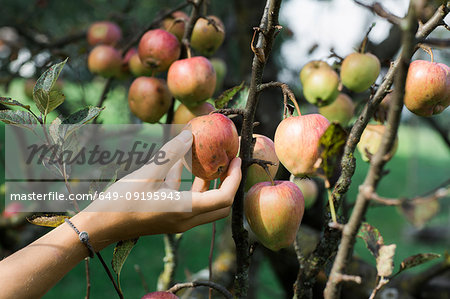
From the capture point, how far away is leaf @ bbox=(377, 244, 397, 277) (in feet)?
1.61

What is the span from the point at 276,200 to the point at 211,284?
130mm

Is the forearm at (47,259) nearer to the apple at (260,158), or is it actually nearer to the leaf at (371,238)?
the apple at (260,158)

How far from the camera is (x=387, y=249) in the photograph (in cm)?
52

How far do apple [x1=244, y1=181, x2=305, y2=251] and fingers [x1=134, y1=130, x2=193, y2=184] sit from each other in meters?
0.11

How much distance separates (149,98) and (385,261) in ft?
1.79

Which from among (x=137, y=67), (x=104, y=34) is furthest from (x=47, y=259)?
(x=104, y=34)

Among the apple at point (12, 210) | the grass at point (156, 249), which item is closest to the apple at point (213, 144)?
the grass at point (156, 249)

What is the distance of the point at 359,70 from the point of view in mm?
843

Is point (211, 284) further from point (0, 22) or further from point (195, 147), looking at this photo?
point (0, 22)

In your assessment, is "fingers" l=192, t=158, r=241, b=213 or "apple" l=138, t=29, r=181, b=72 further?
"apple" l=138, t=29, r=181, b=72

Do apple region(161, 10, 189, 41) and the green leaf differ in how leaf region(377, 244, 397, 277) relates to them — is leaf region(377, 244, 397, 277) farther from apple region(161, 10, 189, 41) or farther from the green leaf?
apple region(161, 10, 189, 41)

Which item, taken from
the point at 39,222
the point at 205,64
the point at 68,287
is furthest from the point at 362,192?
the point at 68,287

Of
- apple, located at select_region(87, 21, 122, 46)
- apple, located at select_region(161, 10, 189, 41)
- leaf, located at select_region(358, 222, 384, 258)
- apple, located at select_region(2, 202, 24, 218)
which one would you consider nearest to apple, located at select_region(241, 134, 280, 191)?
leaf, located at select_region(358, 222, 384, 258)

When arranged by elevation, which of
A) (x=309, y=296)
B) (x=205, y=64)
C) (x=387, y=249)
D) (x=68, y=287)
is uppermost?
(x=205, y=64)
